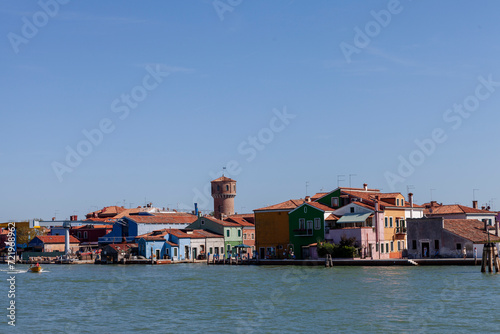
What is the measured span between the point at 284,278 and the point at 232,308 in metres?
14.8

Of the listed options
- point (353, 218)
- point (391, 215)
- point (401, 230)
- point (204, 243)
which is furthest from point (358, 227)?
point (204, 243)

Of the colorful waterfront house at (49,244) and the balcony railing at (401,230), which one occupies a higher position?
the balcony railing at (401,230)

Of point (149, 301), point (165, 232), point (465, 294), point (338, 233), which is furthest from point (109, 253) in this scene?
point (465, 294)

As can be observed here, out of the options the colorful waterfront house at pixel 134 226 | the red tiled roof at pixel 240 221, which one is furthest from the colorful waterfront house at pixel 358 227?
the colorful waterfront house at pixel 134 226

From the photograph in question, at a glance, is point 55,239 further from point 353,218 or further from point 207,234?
point 353,218

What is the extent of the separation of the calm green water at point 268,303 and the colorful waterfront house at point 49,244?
34.4 m

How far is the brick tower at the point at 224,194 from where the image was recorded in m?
97.8

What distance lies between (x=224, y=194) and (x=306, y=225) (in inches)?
1393

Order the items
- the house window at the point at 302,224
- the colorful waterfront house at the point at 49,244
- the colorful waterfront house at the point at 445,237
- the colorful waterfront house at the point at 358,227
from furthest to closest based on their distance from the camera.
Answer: the colorful waterfront house at the point at 49,244 → the house window at the point at 302,224 → the colorful waterfront house at the point at 358,227 → the colorful waterfront house at the point at 445,237

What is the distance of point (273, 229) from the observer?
2628 inches

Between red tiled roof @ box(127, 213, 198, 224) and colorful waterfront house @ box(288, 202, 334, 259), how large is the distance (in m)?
22.8

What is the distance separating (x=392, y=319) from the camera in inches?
1117

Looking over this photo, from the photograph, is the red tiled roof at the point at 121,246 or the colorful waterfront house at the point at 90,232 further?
the colorful waterfront house at the point at 90,232

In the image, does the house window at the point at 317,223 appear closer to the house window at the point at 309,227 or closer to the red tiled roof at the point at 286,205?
the house window at the point at 309,227
